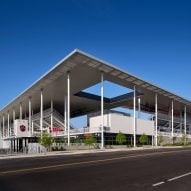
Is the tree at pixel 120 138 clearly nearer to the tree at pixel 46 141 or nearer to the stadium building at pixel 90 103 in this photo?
the stadium building at pixel 90 103

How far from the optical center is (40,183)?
10.2 metres

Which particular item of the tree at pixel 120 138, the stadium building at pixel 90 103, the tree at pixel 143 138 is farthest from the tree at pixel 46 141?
the tree at pixel 143 138

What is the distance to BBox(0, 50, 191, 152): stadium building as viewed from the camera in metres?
53.2

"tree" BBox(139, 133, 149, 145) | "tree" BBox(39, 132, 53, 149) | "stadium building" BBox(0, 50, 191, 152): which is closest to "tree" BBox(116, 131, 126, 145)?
"stadium building" BBox(0, 50, 191, 152)

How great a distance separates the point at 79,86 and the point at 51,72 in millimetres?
11890

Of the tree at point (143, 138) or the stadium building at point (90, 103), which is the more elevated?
the stadium building at point (90, 103)

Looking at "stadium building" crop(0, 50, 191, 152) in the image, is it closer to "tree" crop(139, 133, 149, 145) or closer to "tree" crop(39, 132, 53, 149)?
"tree" crop(139, 133, 149, 145)

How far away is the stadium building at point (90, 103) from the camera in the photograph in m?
53.2

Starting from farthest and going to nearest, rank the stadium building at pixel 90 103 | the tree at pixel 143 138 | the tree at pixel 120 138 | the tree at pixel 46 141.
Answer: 1. the tree at pixel 143 138
2. the tree at pixel 120 138
3. the stadium building at pixel 90 103
4. the tree at pixel 46 141

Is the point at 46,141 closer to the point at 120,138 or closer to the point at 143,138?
the point at 120,138

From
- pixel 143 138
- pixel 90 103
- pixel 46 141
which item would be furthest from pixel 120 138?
pixel 90 103

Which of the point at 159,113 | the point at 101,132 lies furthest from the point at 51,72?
the point at 159,113

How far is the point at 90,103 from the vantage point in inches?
3177

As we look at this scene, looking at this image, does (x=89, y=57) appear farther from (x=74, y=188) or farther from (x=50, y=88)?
(x=74, y=188)
